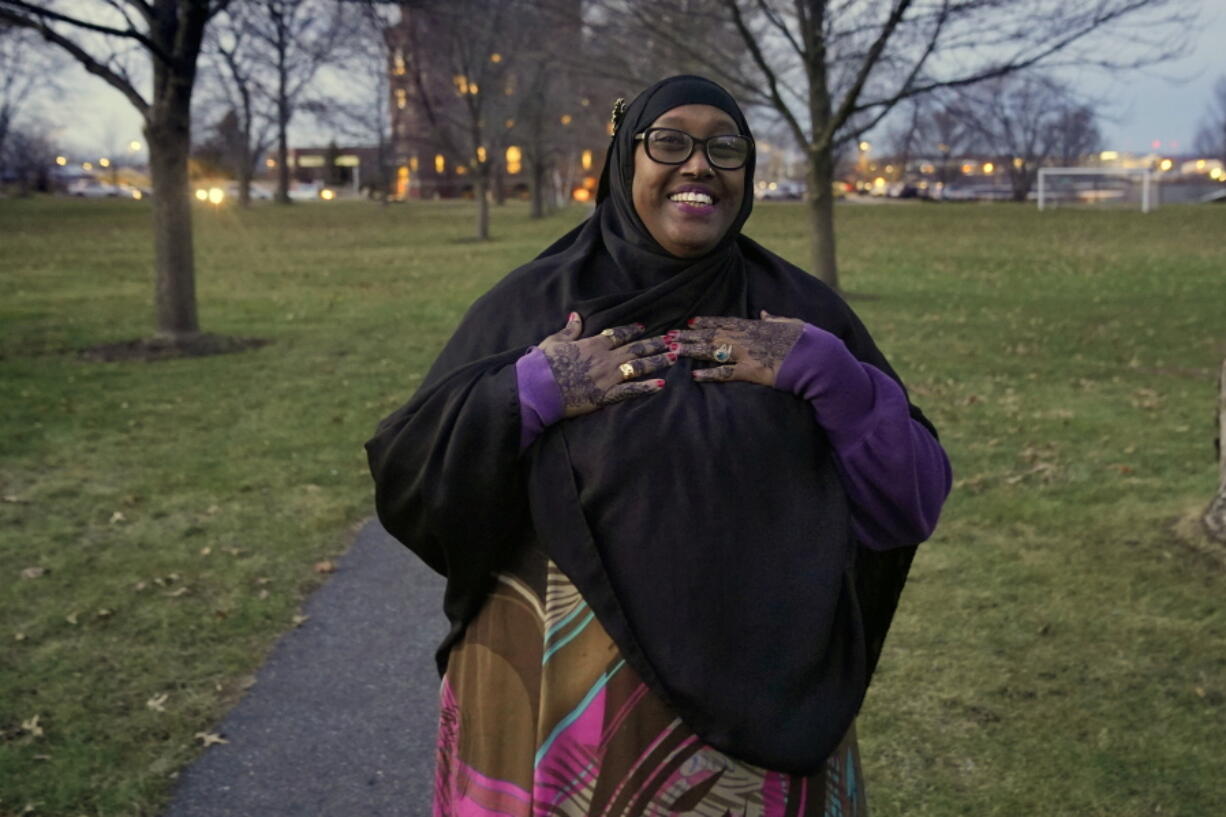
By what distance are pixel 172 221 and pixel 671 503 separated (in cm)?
1086

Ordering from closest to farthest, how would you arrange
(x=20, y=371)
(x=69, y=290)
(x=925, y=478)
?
(x=925, y=478)
(x=20, y=371)
(x=69, y=290)

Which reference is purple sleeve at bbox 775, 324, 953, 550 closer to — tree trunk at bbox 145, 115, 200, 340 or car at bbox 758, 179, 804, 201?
tree trunk at bbox 145, 115, 200, 340

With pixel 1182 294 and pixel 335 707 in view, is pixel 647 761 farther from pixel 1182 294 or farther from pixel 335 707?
pixel 1182 294

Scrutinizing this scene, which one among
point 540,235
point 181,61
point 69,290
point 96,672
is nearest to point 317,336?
point 181,61

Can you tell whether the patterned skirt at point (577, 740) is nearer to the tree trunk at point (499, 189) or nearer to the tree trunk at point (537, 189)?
the tree trunk at point (537, 189)

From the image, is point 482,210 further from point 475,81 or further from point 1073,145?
point 1073,145

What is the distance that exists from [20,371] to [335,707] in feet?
25.9

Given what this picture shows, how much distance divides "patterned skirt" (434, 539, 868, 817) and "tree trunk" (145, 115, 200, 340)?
10.5m

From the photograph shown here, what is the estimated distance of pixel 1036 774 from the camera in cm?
378

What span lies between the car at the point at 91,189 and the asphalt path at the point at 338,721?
240 feet

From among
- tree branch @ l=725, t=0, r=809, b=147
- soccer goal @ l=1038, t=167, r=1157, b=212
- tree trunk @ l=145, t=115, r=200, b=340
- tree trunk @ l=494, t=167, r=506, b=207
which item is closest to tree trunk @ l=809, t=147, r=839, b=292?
tree branch @ l=725, t=0, r=809, b=147

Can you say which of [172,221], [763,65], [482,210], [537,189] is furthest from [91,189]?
[763,65]

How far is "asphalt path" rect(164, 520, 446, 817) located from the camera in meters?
3.64

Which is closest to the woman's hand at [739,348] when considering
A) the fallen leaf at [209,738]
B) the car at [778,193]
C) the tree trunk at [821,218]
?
the fallen leaf at [209,738]
